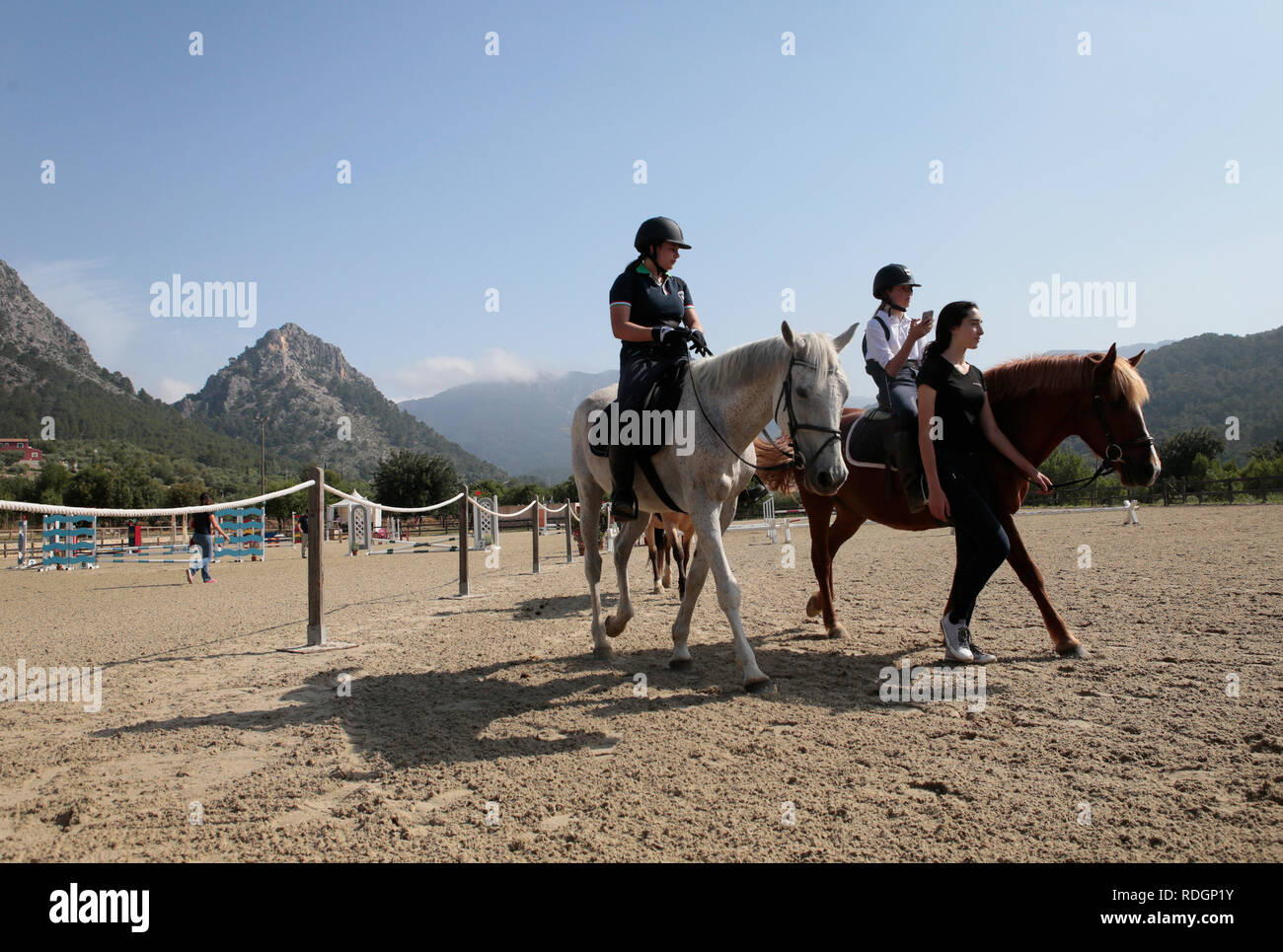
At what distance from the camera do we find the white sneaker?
4.82 m

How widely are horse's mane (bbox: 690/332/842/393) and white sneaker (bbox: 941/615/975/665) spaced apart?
2062 millimetres

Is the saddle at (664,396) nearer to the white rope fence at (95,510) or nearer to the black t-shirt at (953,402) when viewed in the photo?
the black t-shirt at (953,402)

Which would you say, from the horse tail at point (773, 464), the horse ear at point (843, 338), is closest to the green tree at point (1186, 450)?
the horse tail at point (773, 464)

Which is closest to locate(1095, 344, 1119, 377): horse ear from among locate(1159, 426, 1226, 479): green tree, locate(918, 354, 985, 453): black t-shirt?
locate(918, 354, 985, 453): black t-shirt

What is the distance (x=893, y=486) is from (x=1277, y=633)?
2.94 metres

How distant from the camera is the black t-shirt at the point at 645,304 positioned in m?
4.99

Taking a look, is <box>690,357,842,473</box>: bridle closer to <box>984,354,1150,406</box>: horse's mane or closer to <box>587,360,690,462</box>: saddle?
<box>587,360,690,462</box>: saddle

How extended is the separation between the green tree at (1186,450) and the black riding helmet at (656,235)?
77170 millimetres

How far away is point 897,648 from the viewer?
560 cm

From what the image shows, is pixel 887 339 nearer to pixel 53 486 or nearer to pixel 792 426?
pixel 792 426
